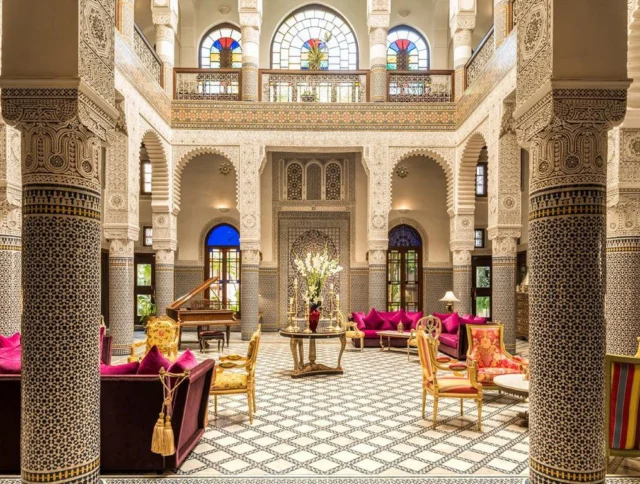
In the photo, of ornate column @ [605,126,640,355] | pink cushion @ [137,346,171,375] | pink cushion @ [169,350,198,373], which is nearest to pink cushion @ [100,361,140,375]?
pink cushion @ [137,346,171,375]

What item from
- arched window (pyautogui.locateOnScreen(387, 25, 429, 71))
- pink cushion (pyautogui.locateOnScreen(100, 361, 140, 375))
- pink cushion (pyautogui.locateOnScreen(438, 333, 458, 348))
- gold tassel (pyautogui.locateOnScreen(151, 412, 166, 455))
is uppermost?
arched window (pyautogui.locateOnScreen(387, 25, 429, 71))

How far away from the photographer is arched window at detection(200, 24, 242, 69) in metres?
14.8

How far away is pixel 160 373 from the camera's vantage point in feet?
13.2

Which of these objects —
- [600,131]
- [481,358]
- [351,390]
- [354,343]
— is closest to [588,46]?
[600,131]

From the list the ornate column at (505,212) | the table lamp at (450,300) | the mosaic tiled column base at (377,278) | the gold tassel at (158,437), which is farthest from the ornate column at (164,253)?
the gold tassel at (158,437)

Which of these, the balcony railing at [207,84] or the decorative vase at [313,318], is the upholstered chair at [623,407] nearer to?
the decorative vase at [313,318]

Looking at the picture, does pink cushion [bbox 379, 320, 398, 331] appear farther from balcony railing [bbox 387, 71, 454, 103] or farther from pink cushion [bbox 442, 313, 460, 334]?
balcony railing [bbox 387, 71, 454, 103]

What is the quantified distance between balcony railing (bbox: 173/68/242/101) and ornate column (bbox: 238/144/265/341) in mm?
1332

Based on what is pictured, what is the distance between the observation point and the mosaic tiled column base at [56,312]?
3.28 m

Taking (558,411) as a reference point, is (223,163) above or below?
above

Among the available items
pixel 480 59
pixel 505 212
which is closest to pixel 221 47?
pixel 480 59

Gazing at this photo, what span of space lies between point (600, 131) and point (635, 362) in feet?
6.03

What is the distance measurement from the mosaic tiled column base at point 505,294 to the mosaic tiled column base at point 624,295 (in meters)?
2.76

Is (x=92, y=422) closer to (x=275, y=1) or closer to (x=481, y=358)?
(x=481, y=358)
